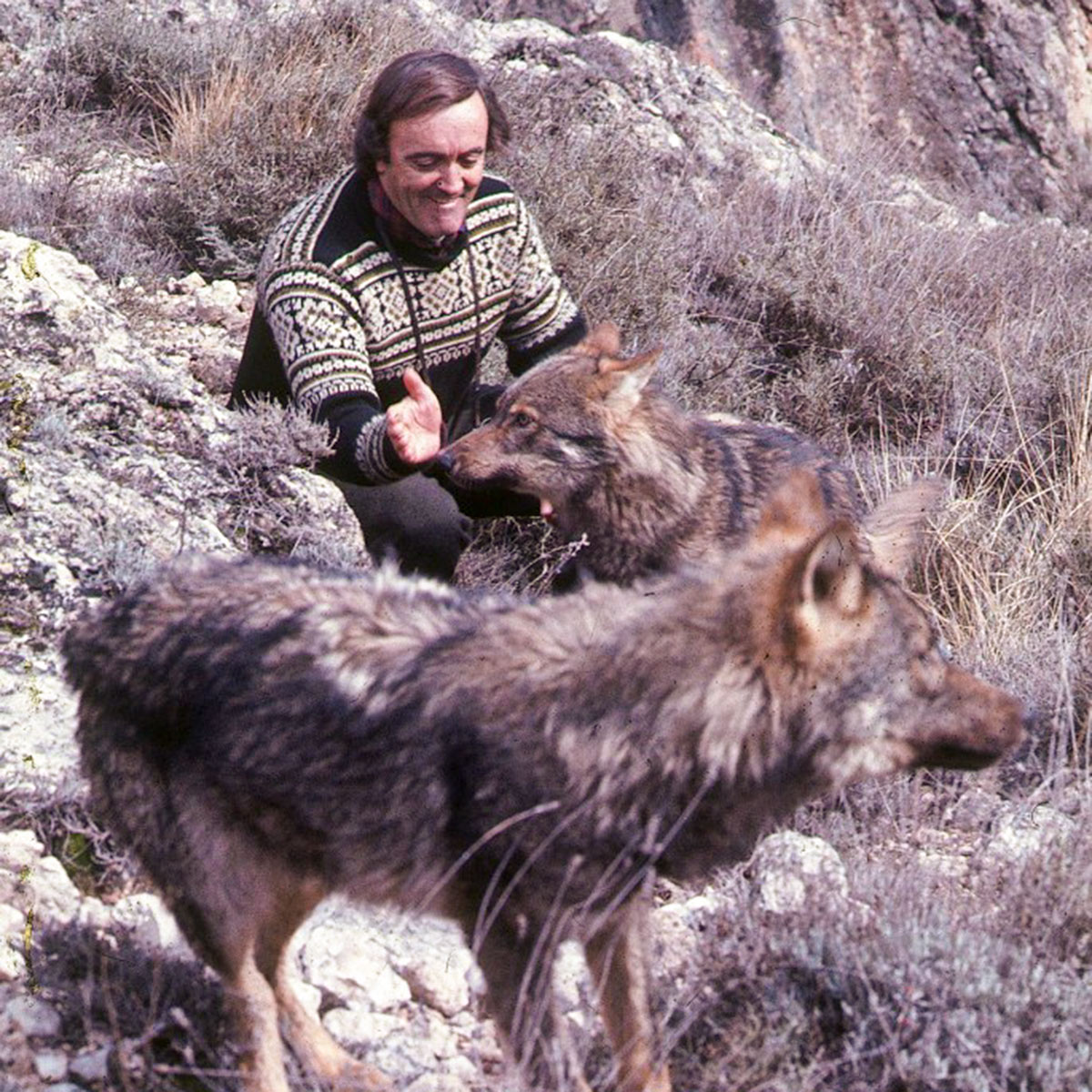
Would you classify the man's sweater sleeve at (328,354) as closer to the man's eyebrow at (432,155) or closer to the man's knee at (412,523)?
the man's knee at (412,523)

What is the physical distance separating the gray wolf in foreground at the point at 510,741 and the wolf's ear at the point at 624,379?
2128mm

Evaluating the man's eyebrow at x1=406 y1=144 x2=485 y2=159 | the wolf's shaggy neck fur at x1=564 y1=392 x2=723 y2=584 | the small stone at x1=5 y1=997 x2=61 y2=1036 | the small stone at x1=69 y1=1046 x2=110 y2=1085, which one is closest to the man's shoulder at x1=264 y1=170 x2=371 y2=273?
the man's eyebrow at x1=406 y1=144 x2=485 y2=159

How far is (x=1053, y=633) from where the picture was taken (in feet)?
16.9

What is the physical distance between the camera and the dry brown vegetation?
2.96 m

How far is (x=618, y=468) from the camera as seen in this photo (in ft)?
16.3

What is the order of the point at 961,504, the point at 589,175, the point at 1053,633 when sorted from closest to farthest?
the point at 1053,633 < the point at 961,504 < the point at 589,175

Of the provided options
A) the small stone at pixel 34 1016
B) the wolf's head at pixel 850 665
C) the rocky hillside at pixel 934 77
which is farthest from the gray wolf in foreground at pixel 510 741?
the rocky hillside at pixel 934 77

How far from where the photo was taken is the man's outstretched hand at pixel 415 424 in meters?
4.51

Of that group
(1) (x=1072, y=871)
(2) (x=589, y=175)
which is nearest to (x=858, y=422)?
(2) (x=589, y=175)

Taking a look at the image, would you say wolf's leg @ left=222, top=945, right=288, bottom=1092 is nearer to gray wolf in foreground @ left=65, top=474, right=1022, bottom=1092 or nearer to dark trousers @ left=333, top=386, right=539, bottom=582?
gray wolf in foreground @ left=65, top=474, right=1022, bottom=1092

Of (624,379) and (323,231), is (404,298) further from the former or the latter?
(624,379)

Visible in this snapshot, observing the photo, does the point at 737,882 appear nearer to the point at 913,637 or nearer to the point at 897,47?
the point at 913,637

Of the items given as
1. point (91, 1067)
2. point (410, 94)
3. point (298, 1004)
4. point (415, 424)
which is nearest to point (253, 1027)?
point (298, 1004)

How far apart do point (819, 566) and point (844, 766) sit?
0.43 meters
